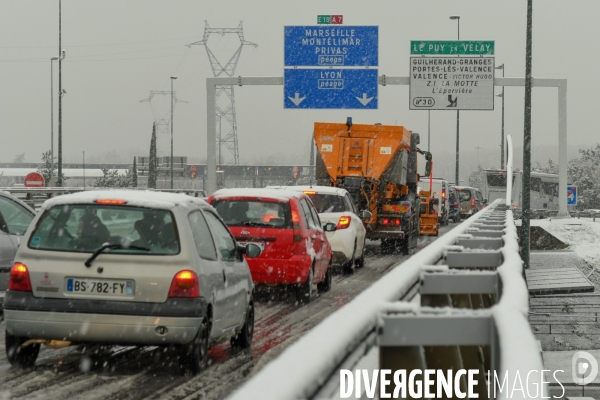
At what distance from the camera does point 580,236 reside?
106 feet

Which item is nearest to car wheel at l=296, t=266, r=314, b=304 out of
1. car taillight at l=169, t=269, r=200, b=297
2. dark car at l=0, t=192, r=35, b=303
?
dark car at l=0, t=192, r=35, b=303

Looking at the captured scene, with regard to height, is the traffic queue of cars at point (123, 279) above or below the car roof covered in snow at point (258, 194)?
below

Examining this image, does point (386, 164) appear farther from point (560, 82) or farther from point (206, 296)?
point (206, 296)

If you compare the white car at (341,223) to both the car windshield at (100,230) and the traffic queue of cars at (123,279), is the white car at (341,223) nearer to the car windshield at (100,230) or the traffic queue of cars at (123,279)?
the traffic queue of cars at (123,279)

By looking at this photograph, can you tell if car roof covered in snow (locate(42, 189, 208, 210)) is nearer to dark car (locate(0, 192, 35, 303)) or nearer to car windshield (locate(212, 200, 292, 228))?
dark car (locate(0, 192, 35, 303))

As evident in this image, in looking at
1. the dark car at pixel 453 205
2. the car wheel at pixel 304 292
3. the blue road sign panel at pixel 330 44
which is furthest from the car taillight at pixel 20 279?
the dark car at pixel 453 205

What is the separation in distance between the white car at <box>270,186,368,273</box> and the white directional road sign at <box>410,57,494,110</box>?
1547 cm

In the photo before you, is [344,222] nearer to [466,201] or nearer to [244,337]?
[244,337]

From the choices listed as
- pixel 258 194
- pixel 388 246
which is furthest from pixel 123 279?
pixel 388 246

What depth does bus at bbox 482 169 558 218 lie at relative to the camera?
228 ft

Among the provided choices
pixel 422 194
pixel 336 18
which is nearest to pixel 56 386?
pixel 336 18

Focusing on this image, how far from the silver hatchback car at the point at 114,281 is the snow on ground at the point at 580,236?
A: 19281 mm

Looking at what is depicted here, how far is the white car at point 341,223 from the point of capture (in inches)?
738

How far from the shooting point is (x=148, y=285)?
795 centimetres
